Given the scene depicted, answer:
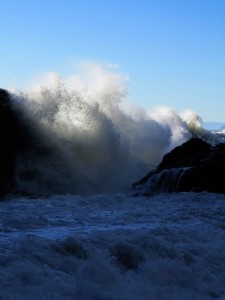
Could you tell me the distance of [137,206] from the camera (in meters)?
11.2

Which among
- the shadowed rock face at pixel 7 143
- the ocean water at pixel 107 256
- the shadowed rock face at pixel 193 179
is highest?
the shadowed rock face at pixel 7 143

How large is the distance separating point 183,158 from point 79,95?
7.57 m

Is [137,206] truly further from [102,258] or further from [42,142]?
[42,142]

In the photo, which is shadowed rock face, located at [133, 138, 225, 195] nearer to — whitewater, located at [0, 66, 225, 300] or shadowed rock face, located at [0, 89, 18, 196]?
whitewater, located at [0, 66, 225, 300]

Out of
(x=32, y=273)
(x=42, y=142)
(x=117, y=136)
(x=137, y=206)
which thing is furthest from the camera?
(x=117, y=136)

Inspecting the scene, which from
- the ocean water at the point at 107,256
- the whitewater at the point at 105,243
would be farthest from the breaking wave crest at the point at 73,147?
the ocean water at the point at 107,256

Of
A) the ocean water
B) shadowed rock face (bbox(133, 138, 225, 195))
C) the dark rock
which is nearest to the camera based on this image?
the ocean water

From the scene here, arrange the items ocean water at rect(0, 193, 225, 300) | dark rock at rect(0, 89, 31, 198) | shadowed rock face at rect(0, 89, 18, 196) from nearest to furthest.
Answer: ocean water at rect(0, 193, 225, 300) → shadowed rock face at rect(0, 89, 18, 196) → dark rock at rect(0, 89, 31, 198)

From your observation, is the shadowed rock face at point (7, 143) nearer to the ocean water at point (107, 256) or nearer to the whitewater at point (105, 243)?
the whitewater at point (105, 243)

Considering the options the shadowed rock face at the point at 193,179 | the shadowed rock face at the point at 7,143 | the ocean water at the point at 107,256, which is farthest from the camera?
the shadowed rock face at the point at 7,143

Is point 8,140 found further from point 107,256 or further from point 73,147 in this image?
point 107,256

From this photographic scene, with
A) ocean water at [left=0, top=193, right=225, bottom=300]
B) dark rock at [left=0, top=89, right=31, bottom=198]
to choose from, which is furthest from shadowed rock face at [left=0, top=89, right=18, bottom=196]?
ocean water at [left=0, top=193, right=225, bottom=300]

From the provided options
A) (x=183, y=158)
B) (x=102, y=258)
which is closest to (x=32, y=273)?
(x=102, y=258)

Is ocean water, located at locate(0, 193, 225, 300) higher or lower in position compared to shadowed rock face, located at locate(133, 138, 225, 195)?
lower
